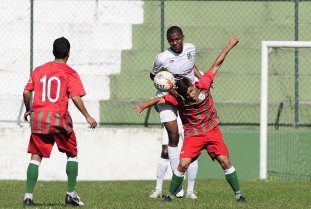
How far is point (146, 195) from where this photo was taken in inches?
505

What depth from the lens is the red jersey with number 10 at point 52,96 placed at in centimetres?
1043

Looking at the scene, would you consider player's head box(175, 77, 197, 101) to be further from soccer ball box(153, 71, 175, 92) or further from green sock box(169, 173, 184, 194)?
green sock box(169, 173, 184, 194)

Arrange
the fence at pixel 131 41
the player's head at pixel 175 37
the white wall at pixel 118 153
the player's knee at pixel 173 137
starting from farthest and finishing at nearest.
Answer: the fence at pixel 131 41 < the white wall at pixel 118 153 < the player's knee at pixel 173 137 < the player's head at pixel 175 37

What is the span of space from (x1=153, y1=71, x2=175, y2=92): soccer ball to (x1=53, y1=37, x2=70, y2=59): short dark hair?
127 centimetres

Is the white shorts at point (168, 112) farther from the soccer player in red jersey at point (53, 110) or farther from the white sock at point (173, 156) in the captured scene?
the soccer player in red jersey at point (53, 110)

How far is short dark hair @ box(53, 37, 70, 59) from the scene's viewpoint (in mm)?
10492

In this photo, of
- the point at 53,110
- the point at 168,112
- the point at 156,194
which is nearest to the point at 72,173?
the point at 53,110

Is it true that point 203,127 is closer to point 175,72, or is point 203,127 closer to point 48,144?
point 175,72

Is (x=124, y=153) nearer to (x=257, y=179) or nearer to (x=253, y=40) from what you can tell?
(x=257, y=179)

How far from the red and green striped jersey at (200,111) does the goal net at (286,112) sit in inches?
192

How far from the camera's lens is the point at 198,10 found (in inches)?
778

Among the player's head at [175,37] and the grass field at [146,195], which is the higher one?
the player's head at [175,37]

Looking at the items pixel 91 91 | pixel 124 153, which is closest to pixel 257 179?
pixel 124 153

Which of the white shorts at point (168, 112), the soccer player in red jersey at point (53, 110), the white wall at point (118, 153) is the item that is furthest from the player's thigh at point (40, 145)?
the white wall at point (118, 153)
